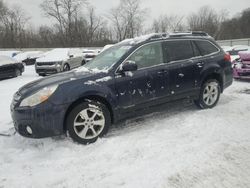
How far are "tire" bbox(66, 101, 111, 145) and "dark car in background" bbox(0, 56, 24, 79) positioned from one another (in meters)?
11.3

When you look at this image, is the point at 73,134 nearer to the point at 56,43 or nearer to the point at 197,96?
the point at 197,96

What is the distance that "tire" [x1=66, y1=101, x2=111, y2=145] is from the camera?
4.26 meters

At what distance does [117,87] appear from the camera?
15.2 feet

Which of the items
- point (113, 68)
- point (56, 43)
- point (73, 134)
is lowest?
point (73, 134)

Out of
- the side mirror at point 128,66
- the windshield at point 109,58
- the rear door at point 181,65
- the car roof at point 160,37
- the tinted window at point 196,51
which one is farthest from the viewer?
the tinted window at point 196,51

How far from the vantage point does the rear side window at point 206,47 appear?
601cm

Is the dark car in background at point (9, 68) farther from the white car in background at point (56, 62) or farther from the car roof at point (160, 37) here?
the car roof at point (160, 37)

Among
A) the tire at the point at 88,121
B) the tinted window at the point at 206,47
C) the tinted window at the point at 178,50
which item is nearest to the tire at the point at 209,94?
the tinted window at the point at 206,47

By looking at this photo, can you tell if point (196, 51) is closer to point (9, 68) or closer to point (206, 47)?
point (206, 47)

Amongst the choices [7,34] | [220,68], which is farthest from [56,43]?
[220,68]

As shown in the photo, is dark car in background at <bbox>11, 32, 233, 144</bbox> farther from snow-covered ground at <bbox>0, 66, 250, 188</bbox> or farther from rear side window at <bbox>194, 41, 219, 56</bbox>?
snow-covered ground at <bbox>0, 66, 250, 188</bbox>

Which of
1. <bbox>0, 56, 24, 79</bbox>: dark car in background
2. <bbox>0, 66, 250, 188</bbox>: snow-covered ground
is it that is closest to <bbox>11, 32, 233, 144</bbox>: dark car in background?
<bbox>0, 66, 250, 188</bbox>: snow-covered ground

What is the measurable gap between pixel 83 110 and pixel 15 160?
124cm

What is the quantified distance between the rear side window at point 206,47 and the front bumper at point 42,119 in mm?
3418
